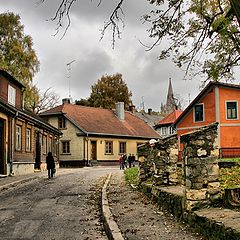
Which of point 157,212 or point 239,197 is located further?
point 157,212

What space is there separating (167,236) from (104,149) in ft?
154

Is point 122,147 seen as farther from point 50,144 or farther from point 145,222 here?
point 145,222

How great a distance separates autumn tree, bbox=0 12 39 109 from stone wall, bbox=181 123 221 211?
38.6 m

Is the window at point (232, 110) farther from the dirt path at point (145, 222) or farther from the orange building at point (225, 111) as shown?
the dirt path at point (145, 222)

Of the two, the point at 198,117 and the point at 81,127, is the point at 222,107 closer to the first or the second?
the point at 198,117

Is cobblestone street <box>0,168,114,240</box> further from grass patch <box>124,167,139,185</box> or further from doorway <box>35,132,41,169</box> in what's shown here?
doorway <box>35,132,41,169</box>

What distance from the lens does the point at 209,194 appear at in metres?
8.19

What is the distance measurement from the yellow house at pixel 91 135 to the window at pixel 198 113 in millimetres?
14067

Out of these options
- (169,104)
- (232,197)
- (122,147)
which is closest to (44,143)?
(122,147)

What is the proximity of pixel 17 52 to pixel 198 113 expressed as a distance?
19454 millimetres

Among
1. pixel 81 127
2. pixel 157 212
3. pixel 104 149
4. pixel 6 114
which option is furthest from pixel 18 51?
pixel 157 212

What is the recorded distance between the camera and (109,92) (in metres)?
72.9

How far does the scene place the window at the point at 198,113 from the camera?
141 feet

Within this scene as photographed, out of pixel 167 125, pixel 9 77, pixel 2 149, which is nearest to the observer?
pixel 2 149
